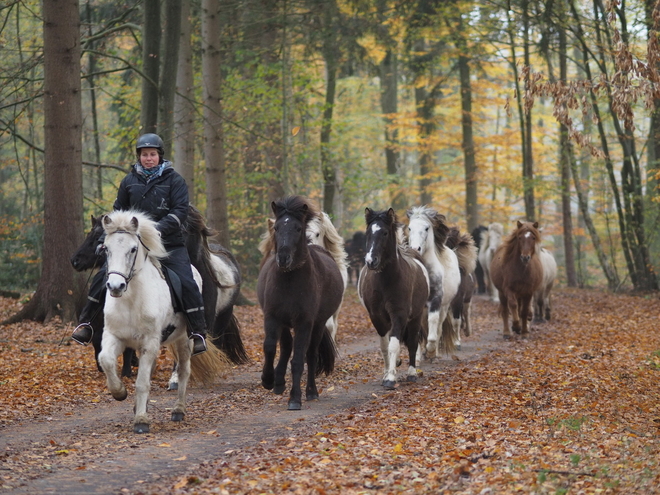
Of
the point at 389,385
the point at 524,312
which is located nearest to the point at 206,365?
the point at 389,385

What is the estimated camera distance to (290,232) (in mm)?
8695

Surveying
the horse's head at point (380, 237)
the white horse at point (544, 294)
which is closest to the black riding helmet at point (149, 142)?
the horse's head at point (380, 237)

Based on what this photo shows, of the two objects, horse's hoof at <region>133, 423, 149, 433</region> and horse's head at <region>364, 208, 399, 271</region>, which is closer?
horse's hoof at <region>133, 423, 149, 433</region>

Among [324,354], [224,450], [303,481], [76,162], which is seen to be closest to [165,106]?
[76,162]

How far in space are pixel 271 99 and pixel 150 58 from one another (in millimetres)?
9651

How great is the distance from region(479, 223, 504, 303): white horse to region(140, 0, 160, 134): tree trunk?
36.7ft

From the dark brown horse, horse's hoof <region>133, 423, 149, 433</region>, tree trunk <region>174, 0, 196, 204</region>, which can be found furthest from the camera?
tree trunk <region>174, 0, 196, 204</region>

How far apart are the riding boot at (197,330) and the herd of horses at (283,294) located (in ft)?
0.50

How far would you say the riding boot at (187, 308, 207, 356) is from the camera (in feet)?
26.8

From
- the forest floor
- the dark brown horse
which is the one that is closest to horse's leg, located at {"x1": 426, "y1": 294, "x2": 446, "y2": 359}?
the forest floor

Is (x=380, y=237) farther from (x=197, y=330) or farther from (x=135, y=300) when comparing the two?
(x=135, y=300)

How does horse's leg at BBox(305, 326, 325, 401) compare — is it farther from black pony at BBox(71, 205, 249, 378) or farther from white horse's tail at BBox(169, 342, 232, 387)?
black pony at BBox(71, 205, 249, 378)

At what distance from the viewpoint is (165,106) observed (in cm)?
1650

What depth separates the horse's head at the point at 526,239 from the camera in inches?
632
